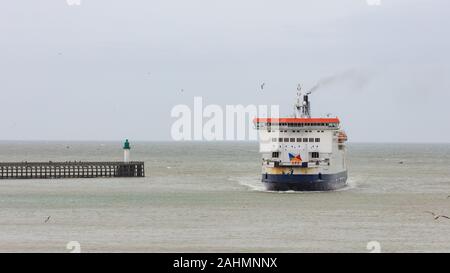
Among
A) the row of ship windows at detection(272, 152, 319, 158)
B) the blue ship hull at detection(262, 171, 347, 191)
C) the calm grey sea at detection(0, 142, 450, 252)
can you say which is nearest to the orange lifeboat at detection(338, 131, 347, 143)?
the calm grey sea at detection(0, 142, 450, 252)

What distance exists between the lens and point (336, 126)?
70062mm

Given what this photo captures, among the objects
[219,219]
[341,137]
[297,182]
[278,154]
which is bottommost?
[219,219]

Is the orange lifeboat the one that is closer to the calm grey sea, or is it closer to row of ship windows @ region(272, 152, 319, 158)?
the calm grey sea

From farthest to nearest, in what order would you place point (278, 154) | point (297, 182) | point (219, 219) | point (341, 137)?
point (341, 137) → point (278, 154) → point (297, 182) → point (219, 219)

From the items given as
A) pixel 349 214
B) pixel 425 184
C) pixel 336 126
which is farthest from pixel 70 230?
pixel 425 184

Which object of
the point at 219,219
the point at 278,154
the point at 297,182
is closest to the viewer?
the point at 219,219

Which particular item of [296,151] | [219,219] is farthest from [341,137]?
[219,219]

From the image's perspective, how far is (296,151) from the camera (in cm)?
6762

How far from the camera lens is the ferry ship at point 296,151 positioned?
67312 mm

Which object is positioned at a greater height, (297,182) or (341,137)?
(341,137)

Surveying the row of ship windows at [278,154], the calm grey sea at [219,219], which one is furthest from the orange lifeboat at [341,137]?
the row of ship windows at [278,154]

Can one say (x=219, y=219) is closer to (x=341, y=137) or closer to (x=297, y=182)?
(x=297, y=182)
